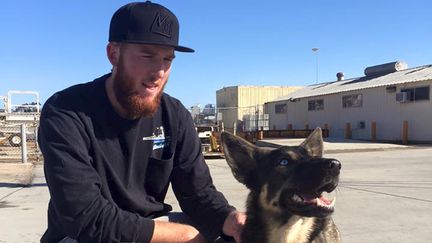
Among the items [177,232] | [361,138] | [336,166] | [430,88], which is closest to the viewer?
[177,232]

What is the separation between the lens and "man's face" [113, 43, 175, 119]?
2.46 meters

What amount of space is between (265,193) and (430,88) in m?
22.2

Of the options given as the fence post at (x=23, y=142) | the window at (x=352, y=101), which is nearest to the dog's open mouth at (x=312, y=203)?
the fence post at (x=23, y=142)

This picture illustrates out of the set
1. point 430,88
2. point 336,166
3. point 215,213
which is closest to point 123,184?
point 215,213

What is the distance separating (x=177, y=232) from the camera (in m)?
2.51

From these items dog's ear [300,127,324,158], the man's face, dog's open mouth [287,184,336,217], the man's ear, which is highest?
the man's ear

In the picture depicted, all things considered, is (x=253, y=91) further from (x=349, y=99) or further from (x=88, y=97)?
(x=88, y=97)

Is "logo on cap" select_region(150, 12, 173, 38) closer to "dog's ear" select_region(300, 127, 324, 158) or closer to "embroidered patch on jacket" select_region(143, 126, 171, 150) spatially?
"embroidered patch on jacket" select_region(143, 126, 171, 150)

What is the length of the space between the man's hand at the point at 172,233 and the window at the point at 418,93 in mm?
22892

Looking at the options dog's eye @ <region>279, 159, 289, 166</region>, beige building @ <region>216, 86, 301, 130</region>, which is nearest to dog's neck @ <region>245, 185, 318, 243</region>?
dog's eye @ <region>279, 159, 289, 166</region>

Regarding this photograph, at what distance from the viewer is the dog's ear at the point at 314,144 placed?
3283mm

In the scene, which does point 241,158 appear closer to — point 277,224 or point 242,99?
point 277,224

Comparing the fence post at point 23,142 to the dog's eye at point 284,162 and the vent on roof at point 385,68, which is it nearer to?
the dog's eye at point 284,162

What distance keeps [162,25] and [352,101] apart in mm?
26972
